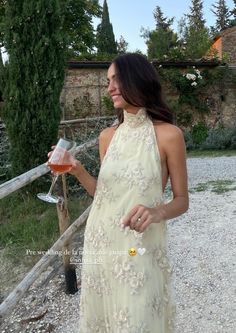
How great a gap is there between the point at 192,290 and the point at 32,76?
3.80 m

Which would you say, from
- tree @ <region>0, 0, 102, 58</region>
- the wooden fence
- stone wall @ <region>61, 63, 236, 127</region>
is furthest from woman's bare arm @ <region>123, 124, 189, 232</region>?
tree @ <region>0, 0, 102, 58</region>

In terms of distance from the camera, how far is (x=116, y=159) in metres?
1.59

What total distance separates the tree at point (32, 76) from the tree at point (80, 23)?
12.5 metres

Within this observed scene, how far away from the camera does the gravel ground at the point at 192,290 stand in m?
2.89

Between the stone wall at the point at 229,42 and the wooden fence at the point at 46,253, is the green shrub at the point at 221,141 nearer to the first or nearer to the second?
the wooden fence at the point at 46,253

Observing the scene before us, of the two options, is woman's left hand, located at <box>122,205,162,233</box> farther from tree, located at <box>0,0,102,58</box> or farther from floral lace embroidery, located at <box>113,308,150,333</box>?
tree, located at <box>0,0,102,58</box>

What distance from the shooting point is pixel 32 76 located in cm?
562

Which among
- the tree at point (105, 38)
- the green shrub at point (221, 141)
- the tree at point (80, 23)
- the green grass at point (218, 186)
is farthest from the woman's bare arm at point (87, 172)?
the tree at point (105, 38)

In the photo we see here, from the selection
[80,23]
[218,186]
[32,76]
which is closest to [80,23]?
[80,23]

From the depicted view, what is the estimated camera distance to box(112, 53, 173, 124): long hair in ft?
4.94

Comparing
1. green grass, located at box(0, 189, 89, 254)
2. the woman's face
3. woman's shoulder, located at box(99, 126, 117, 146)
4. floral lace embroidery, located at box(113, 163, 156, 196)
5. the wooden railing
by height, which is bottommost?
green grass, located at box(0, 189, 89, 254)

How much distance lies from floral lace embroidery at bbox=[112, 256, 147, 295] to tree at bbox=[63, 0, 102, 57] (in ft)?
56.5

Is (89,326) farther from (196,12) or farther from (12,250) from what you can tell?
(196,12)

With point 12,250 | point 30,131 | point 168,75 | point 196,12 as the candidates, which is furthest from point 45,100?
point 196,12
